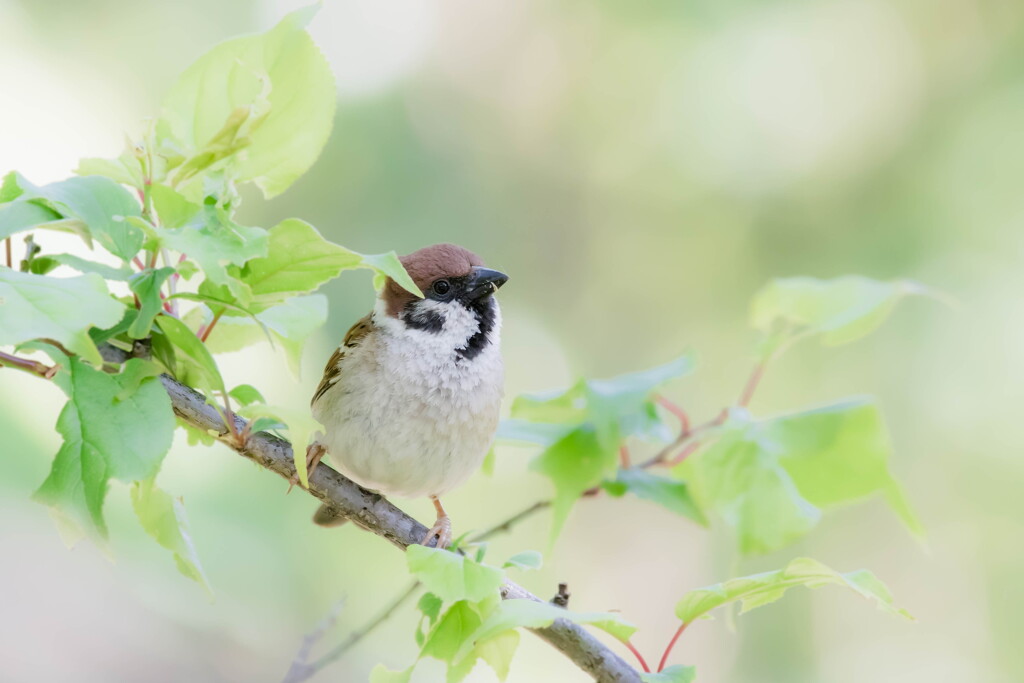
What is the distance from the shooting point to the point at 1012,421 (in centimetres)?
397

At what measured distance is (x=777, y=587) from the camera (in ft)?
3.43

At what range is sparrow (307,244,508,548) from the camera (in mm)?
1689

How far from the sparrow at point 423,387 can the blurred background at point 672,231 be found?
1.60 meters

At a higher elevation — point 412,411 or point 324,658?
point 412,411

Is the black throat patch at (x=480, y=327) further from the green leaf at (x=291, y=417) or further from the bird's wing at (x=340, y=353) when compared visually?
the green leaf at (x=291, y=417)

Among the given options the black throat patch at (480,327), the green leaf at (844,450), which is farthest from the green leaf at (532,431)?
the green leaf at (844,450)

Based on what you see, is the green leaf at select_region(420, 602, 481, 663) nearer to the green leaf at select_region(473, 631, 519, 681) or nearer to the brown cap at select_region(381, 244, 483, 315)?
the green leaf at select_region(473, 631, 519, 681)

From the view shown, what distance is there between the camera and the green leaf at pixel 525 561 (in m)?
1.07

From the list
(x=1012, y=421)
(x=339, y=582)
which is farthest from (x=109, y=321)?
(x=1012, y=421)

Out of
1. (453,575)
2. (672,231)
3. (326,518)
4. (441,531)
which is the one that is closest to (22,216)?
(453,575)

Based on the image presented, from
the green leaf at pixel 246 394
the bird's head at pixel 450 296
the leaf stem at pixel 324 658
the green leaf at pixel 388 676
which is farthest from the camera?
the bird's head at pixel 450 296

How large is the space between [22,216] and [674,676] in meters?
0.84

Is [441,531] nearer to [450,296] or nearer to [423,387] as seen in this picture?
[423,387]

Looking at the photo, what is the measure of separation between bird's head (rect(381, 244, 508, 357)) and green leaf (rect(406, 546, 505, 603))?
844 mm
